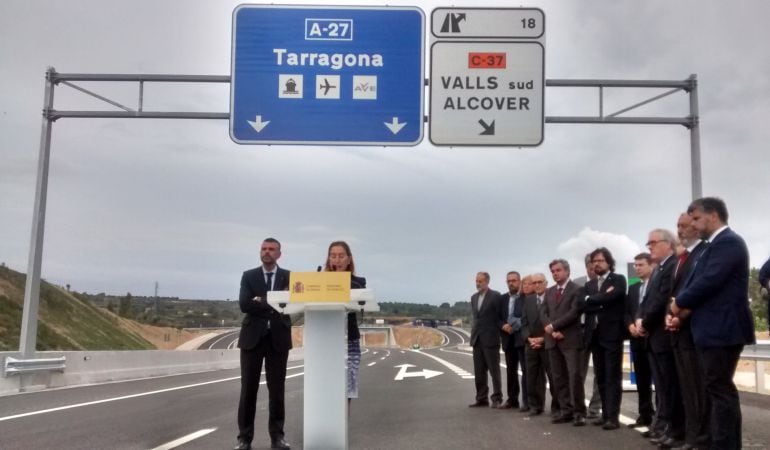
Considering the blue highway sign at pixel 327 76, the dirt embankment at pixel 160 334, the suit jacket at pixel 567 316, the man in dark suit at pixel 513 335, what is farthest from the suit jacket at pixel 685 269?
the dirt embankment at pixel 160 334

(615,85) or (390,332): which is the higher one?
(615,85)

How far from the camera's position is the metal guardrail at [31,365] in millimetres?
14812

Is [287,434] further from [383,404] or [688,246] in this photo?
[688,246]

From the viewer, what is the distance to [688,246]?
8.15 metres

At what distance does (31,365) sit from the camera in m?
15.5

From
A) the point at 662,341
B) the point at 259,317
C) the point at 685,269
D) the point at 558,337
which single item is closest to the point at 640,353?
the point at 558,337

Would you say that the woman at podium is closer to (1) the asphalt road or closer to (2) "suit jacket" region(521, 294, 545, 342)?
(1) the asphalt road

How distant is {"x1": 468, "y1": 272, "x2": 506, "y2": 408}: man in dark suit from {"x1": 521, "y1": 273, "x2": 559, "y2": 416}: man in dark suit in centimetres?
81

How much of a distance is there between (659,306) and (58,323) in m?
53.3

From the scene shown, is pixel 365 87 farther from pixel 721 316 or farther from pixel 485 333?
pixel 721 316

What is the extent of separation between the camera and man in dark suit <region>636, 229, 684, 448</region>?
332 inches

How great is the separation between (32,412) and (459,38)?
8289mm

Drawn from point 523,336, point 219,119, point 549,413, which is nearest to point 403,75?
point 219,119

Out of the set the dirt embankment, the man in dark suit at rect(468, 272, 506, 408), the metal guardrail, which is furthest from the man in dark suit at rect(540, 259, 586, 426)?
the dirt embankment
